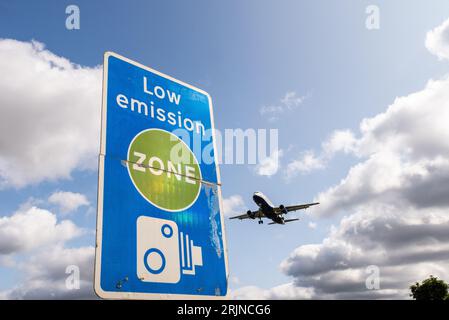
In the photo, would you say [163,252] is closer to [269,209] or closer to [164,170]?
[164,170]

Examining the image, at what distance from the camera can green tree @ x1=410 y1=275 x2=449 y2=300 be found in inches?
2055

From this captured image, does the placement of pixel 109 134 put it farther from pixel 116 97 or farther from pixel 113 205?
pixel 113 205

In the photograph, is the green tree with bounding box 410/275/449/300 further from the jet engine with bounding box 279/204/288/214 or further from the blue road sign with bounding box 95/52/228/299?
the blue road sign with bounding box 95/52/228/299

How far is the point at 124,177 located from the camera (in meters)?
2.91

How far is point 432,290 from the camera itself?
53094 mm

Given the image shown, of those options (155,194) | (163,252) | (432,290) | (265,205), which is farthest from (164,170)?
(432,290)

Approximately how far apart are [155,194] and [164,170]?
262 mm

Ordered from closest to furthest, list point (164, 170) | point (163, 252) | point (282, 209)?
point (163, 252)
point (164, 170)
point (282, 209)

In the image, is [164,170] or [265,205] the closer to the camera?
[164,170]

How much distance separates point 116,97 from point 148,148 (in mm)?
551

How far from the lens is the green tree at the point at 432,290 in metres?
52.2

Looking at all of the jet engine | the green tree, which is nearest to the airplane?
the jet engine

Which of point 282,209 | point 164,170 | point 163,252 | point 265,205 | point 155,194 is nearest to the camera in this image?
point 163,252

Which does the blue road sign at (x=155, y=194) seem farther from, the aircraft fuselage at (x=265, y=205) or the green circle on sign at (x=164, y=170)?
the aircraft fuselage at (x=265, y=205)
